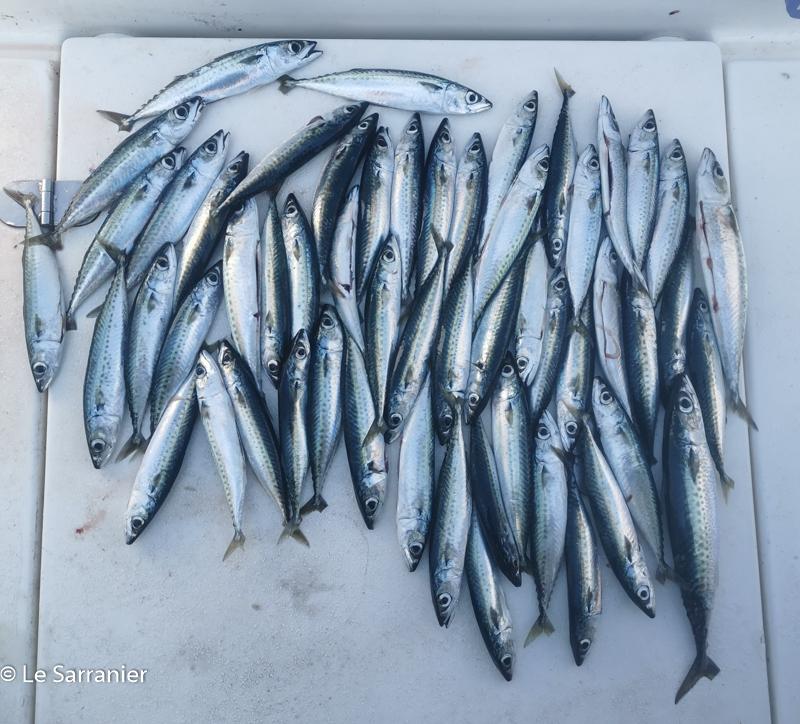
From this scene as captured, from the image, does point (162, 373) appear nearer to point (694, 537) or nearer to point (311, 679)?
point (311, 679)

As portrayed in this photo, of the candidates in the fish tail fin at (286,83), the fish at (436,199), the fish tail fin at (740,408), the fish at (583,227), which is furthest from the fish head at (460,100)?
the fish tail fin at (740,408)

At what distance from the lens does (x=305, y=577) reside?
237cm

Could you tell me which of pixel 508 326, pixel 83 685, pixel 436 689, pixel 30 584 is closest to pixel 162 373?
pixel 30 584

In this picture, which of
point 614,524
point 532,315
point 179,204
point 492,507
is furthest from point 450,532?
point 179,204

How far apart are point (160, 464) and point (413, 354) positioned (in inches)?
36.0

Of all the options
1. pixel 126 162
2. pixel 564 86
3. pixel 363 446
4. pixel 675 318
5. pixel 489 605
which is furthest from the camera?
pixel 564 86

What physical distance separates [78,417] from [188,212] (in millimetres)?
821

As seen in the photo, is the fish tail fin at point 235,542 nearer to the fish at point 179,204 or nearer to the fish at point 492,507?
the fish at point 492,507

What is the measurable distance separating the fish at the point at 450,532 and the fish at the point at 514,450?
132 millimetres

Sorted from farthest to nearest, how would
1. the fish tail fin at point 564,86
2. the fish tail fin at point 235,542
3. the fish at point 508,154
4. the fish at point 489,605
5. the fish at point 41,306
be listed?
the fish tail fin at point 564,86, the fish at point 508,154, the fish at point 41,306, the fish tail fin at point 235,542, the fish at point 489,605

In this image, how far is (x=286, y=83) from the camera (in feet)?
8.71

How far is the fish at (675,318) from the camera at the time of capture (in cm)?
242

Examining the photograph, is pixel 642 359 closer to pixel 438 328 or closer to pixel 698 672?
pixel 438 328

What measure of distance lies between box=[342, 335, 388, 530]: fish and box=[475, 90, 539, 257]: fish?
66 cm
